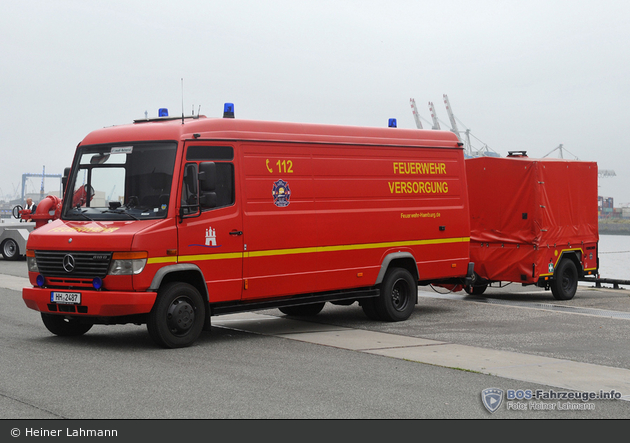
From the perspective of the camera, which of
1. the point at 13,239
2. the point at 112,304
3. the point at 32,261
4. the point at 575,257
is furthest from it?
the point at 13,239

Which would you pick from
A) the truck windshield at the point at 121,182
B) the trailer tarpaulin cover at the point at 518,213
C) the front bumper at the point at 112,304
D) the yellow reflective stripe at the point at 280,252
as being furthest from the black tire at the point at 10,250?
the front bumper at the point at 112,304

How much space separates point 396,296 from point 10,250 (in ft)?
65.2

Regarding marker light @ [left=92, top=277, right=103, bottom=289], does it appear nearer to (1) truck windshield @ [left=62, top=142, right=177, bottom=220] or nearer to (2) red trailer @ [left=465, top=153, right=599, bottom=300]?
(1) truck windshield @ [left=62, top=142, right=177, bottom=220]

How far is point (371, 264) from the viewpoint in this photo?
13.0 m

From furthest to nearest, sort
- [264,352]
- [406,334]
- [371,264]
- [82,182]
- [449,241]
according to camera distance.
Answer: [449,241], [371,264], [406,334], [82,182], [264,352]

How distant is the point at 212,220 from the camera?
1082 centimetres

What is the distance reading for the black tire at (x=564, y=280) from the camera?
1777cm

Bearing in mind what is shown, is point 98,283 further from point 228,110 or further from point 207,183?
point 228,110

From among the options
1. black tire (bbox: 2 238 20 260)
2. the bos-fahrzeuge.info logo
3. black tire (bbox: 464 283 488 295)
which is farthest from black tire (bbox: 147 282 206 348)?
black tire (bbox: 2 238 20 260)

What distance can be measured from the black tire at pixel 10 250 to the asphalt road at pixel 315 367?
15.4 meters

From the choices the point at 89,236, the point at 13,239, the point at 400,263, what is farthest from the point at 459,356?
the point at 13,239

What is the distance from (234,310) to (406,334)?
260 centimetres
